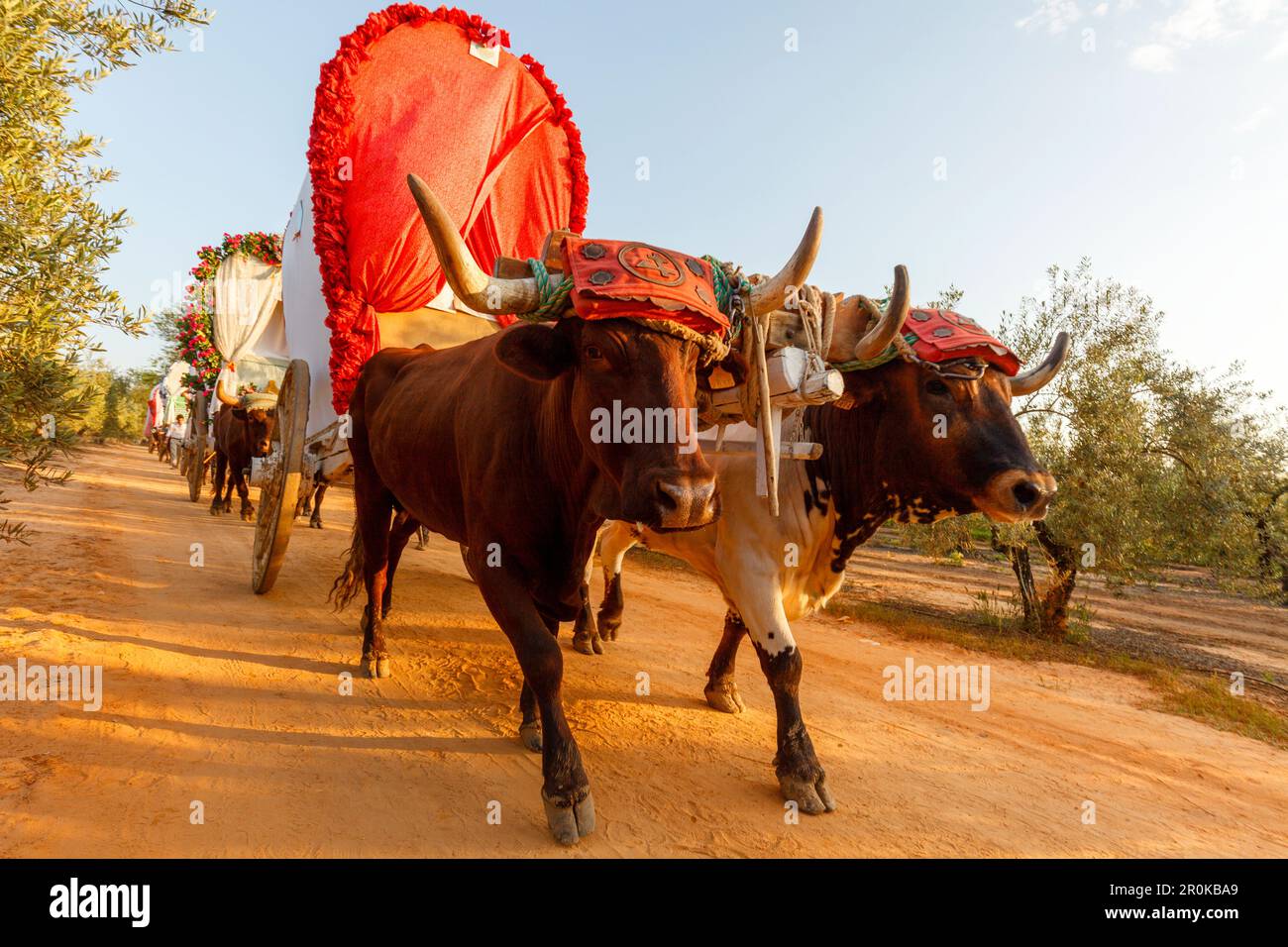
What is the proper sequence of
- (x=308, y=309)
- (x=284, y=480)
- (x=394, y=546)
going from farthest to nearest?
(x=308, y=309)
(x=284, y=480)
(x=394, y=546)

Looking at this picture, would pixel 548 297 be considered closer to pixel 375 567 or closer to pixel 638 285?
pixel 638 285

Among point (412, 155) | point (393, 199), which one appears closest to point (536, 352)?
point (393, 199)

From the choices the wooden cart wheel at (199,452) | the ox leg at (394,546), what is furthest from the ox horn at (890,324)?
the wooden cart wheel at (199,452)

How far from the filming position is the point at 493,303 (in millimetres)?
2652

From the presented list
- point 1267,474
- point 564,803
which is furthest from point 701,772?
point 1267,474

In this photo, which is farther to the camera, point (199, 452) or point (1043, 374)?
point (199, 452)

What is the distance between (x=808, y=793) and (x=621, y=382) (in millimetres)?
2059

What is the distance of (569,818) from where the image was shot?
8.91ft

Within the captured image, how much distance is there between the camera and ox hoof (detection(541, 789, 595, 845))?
270 centimetres

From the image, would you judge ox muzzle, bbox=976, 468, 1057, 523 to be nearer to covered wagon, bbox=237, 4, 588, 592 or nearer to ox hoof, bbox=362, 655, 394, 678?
covered wagon, bbox=237, 4, 588, 592

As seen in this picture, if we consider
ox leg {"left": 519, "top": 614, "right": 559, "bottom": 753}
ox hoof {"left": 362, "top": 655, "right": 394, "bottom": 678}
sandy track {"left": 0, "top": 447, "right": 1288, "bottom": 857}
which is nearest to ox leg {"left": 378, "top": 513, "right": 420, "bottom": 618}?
sandy track {"left": 0, "top": 447, "right": 1288, "bottom": 857}

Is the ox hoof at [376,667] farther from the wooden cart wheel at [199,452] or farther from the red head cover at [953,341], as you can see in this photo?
the wooden cart wheel at [199,452]

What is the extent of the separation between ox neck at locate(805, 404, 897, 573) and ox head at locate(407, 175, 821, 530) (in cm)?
122

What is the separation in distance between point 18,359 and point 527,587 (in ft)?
8.73
